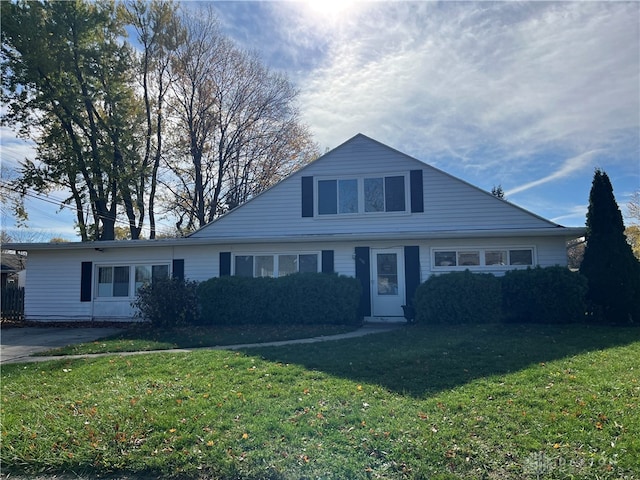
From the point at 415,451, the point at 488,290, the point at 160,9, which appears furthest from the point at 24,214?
the point at 415,451

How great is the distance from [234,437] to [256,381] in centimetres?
184

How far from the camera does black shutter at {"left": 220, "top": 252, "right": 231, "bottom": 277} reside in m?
14.6

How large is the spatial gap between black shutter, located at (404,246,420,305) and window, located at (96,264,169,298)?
8.31 m

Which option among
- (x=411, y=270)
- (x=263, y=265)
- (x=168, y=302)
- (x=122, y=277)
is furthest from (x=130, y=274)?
(x=411, y=270)

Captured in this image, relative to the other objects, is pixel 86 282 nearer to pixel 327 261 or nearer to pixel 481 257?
pixel 327 261

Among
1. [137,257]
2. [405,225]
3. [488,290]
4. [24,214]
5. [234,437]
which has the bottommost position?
[234,437]

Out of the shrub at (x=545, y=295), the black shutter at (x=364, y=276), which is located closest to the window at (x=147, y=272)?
the black shutter at (x=364, y=276)

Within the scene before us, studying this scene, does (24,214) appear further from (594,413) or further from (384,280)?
(594,413)

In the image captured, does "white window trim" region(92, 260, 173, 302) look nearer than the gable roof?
No

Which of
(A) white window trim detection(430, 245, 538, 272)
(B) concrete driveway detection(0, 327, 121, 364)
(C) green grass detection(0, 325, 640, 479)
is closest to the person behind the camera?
Answer: (C) green grass detection(0, 325, 640, 479)

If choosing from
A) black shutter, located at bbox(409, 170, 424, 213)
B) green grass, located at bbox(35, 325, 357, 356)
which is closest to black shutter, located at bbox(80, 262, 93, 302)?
green grass, located at bbox(35, 325, 357, 356)

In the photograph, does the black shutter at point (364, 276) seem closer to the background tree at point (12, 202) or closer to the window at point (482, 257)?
the window at point (482, 257)

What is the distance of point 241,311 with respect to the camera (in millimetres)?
13023

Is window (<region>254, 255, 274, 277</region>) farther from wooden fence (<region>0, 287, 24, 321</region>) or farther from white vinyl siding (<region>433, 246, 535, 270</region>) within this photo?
wooden fence (<region>0, 287, 24, 321</region>)
